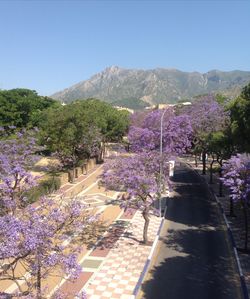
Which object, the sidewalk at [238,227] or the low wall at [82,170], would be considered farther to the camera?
the low wall at [82,170]

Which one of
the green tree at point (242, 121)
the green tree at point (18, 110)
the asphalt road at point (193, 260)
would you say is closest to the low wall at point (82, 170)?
the asphalt road at point (193, 260)

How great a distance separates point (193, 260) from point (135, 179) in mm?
5237

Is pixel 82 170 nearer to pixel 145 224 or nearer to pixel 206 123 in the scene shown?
pixel 206 123

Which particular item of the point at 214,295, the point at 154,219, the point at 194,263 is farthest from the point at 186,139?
the point at 214,295

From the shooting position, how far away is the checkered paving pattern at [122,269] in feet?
55.4

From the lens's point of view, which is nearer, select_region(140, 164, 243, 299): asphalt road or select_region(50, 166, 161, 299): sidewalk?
select_region(50, 166, 161, 299): sidewalk

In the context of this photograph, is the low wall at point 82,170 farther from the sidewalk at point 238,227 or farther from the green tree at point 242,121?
the green tree at point 242,121

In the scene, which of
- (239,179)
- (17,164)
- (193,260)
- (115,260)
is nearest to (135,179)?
(115,260)

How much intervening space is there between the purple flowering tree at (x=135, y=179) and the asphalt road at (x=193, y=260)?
2587mm

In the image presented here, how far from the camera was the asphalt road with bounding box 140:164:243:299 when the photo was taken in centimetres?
1725

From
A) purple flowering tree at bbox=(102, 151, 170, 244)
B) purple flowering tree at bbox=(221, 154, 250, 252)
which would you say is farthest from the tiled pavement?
purple flowering tree at bbox=(221, 154, 250, 252)

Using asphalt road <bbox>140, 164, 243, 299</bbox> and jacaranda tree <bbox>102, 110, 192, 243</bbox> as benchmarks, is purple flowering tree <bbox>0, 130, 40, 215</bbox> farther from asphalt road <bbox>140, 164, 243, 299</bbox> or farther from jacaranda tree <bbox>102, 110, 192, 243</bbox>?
asphalt road <bbox>140, 164, 243, 299</bbox>

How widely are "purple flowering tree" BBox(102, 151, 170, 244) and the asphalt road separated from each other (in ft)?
8.49

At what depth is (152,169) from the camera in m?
23.1
